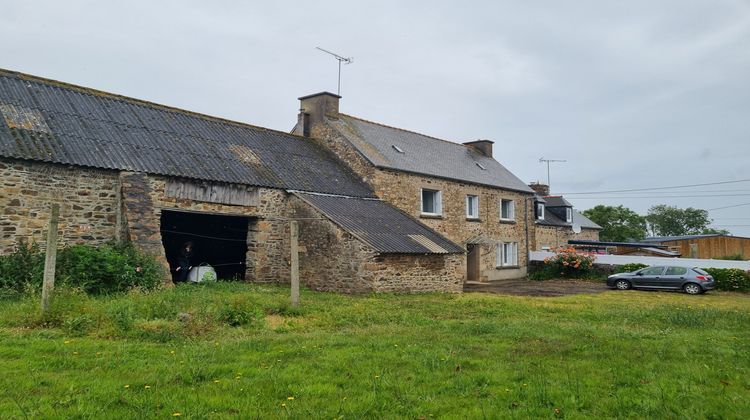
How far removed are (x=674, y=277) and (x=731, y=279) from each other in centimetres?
318

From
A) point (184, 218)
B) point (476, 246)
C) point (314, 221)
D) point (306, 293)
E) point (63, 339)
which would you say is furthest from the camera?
point (476, 246)

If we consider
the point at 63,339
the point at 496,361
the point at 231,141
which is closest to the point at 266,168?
the point at 231,141

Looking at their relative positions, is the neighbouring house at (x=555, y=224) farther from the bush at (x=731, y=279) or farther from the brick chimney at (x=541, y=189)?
the bush at (x=731, y=279)

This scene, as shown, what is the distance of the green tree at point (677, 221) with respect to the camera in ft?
254

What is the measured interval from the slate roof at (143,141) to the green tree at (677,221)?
70296 millimetres

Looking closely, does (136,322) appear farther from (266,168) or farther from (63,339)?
(266,168)

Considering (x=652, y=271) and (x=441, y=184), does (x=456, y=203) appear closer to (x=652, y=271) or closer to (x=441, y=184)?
(x=441, y=184)

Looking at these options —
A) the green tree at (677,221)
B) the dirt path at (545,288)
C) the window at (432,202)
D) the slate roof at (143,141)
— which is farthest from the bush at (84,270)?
the green tree at (677,221)

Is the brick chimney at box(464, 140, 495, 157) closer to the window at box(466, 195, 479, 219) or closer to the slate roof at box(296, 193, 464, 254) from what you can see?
the window at box(466, 195, 479, 219)

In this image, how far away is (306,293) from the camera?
1656 cm

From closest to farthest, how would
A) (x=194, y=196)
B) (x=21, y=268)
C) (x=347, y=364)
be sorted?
(x=347, y=364) < (x=21, y=268) < (x=194, y=196)

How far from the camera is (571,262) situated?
2930 cm

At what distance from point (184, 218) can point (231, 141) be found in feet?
11.4

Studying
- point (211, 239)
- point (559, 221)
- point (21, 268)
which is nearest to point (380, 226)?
point (211, 239)
